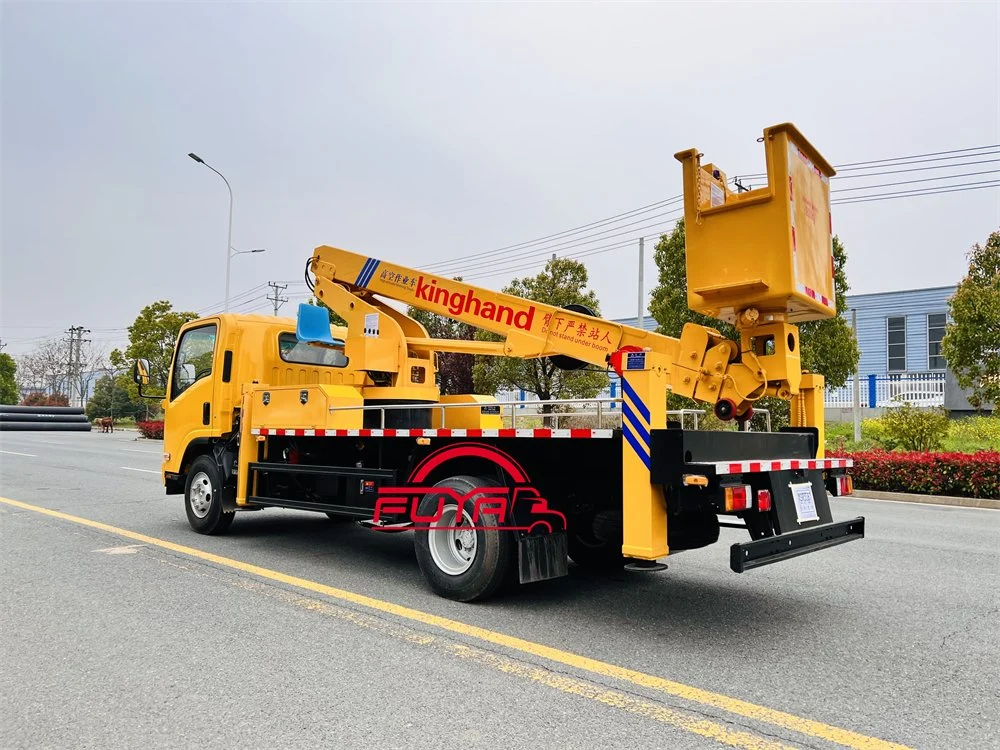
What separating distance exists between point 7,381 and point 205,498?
60.9 meters

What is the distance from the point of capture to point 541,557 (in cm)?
502

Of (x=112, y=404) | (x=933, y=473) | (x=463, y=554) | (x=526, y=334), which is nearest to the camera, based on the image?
Result: (x=463, y=554)

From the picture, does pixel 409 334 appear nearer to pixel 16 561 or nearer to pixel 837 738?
pixel 16 561

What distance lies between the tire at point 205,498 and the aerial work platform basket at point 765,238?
5283 millimetres

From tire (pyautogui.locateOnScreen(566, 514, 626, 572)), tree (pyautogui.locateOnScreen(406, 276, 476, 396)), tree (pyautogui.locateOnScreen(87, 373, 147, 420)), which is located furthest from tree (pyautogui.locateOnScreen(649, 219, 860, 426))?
tree (pyautogui.locateOnScreen(87, 373, 147, 420))

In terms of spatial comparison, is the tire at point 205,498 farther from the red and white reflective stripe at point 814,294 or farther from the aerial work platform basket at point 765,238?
the red and white reflective stripe at point 814,294

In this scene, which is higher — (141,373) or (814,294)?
(814,294)

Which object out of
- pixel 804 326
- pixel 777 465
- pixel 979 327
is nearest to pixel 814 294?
pixel 777 465

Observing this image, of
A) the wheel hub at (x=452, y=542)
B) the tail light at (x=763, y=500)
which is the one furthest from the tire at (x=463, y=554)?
the tail light at (x=763, y=500)

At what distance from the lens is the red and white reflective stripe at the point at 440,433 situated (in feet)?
15.4

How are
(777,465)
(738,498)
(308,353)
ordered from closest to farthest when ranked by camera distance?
(738,498), (777,465), (308,353)

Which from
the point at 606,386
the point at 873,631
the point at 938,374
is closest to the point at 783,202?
the point at 873,631

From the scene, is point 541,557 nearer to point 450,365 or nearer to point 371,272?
point 371,272

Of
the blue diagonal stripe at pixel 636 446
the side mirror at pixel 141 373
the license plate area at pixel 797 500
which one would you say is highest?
the side mirror at pixel 141 373
